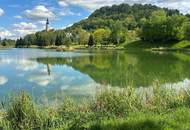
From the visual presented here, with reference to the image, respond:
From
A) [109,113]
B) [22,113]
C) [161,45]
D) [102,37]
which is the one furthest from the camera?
[102,37]

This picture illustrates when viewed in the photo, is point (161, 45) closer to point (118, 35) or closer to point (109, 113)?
point (118, 35)

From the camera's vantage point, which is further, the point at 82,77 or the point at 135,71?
the point at 135,71

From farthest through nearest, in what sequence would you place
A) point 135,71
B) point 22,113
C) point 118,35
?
1. point 118,35
2. point 135,71
3. point 22,113

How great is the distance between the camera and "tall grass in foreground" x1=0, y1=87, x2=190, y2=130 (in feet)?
31.7

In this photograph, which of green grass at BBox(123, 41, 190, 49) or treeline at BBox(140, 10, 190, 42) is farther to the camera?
treeline at BBox(140, 10, 190, 42)

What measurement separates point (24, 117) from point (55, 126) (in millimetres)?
1219

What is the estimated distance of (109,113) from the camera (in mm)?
11688

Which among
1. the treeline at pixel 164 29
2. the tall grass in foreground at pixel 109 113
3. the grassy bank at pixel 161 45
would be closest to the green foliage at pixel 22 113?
the tall grass in foreground at pixel 109 113

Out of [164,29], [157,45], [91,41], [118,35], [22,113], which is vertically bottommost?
[157,45]

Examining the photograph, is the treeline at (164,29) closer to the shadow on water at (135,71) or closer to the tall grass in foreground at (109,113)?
the shadow on water at (135,71)

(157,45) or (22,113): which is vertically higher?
(22,113)

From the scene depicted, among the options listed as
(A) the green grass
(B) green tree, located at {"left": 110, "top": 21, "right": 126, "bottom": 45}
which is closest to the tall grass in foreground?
(A) the green grass

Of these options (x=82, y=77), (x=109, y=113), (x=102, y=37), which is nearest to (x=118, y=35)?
(x=102, y=37)

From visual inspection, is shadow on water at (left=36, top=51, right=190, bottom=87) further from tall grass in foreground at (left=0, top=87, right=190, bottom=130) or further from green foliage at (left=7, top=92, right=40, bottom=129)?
green foliage at (left=7, top=92, right=40, bottom=129)
